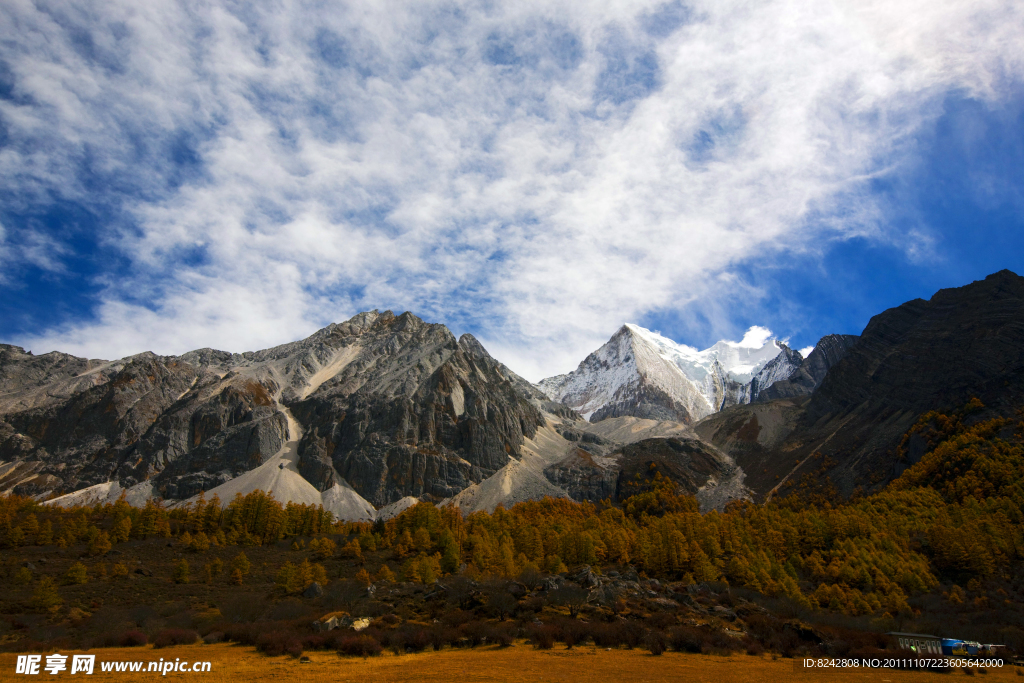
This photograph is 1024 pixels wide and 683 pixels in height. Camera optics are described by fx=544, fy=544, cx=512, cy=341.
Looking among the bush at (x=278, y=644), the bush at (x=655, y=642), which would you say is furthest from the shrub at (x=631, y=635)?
the bush at (x=278, y=644)

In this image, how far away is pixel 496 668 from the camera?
1284 inches

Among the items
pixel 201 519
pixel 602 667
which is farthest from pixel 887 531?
pixel 201 519

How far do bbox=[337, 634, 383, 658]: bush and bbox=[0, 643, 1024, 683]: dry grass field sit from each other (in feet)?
2.95

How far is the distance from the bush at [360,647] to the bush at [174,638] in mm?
15450

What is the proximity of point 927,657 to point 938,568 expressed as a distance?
5309 cm

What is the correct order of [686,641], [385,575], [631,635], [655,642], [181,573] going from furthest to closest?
1. [385,575]
2. [181,573]
3. [631,635]
4. [686,641]
5. [655,642]

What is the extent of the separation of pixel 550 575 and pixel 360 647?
3405cm

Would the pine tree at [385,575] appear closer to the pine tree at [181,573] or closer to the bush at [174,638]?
the pine tree at [181,573]

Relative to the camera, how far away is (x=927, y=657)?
3988 cm

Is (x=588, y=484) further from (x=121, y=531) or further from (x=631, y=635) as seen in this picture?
(x=631, y=635)

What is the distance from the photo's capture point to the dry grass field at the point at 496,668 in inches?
1168

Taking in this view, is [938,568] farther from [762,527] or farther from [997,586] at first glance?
[762,527]

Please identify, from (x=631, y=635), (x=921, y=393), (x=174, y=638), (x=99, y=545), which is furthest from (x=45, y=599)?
(x=921, y=393)

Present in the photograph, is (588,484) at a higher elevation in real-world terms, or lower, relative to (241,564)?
higher
